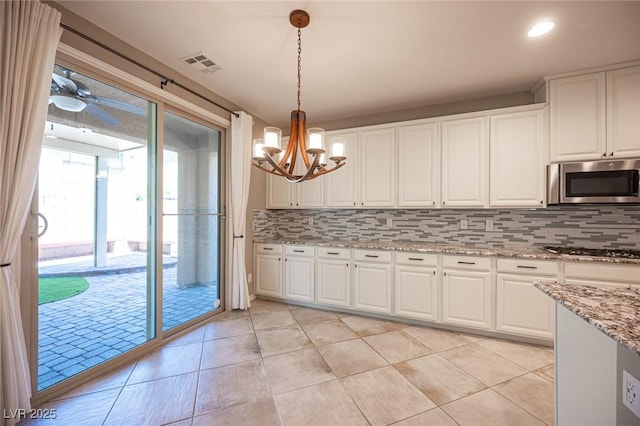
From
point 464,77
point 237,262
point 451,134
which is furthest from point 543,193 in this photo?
point 237,262

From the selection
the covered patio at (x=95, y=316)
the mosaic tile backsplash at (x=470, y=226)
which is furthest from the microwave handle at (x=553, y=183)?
the covered patio at (x=95, y=316)

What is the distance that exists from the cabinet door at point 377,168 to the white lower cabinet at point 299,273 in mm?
1018

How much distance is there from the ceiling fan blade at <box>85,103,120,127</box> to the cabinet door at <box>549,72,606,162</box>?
4.08 meters

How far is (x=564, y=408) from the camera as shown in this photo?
128cm

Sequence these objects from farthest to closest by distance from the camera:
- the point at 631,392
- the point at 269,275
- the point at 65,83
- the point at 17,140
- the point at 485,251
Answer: the point at 269,275
the point at 485,251
the point at 65,83
the point at 17,140
the point at 631,392

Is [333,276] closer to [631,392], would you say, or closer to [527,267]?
[527,267]

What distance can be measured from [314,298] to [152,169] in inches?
93.5

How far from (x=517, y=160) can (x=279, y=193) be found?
2.96 m

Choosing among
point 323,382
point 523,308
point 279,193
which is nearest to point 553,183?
point 523,308

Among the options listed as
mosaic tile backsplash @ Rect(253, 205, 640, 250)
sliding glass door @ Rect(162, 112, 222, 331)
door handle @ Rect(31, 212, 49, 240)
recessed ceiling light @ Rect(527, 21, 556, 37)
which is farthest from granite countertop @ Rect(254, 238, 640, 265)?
door handle @ Rect(31, 212, 49, 240)

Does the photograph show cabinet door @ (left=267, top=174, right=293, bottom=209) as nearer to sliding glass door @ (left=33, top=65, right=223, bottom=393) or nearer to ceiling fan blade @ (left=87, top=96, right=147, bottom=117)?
sliding glass door @ (left=33, top=65, right=223, bottom=393)

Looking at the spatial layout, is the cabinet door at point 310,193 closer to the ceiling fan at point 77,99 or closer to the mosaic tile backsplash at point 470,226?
the mosaic tile backsplash at point 470,226

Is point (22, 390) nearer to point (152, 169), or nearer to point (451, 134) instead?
point (152, 169)

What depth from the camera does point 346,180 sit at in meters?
3.71
